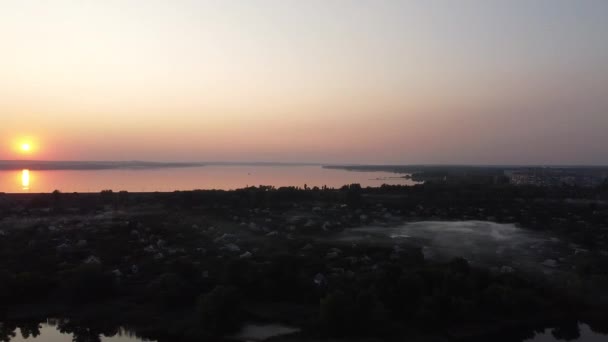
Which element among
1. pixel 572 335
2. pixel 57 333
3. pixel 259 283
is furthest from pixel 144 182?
pixel 572 335

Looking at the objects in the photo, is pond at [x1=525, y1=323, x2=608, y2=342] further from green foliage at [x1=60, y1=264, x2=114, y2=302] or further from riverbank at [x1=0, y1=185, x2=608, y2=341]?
green foliage at [x1=60, y1=264, x2=114, y2=302]

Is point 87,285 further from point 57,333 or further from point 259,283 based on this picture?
point 259,283

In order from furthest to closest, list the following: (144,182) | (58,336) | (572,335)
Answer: (144,182) → (572,335) → (58,336)

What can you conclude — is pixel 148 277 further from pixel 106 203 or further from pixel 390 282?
pixel 106 203

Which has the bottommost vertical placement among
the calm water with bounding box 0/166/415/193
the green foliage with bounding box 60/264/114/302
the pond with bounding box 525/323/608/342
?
the pond with bounding box 525/323/608/342

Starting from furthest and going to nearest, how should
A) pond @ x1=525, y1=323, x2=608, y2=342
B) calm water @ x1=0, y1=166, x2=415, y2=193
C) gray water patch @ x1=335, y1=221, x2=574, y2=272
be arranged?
calm water @ x1=0, y1=166, x2=415, y2=193 → gray water patch @ x1=335, y1=221, x2=574, y2=272 → pond @ x1=525, y1=323, x2=608, y2=342

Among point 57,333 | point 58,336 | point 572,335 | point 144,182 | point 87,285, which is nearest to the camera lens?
point 58,336

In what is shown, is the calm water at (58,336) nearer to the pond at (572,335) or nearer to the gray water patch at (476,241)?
the pond at (572,335)

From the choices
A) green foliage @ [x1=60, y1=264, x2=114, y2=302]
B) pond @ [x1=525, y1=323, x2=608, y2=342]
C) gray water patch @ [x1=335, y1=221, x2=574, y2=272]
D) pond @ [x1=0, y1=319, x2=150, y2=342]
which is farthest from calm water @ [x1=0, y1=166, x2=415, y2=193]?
pond @ [x1=525, y1=323, x2=608, y2=342]

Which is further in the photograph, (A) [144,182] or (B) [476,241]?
(A) [144,182]

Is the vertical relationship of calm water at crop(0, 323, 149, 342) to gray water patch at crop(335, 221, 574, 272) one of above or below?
below

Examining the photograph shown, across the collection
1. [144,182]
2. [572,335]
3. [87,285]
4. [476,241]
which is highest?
[144,182]

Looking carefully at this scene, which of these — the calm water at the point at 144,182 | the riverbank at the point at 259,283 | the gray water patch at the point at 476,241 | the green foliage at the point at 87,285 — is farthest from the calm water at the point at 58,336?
the calm water at the point at 144,182
